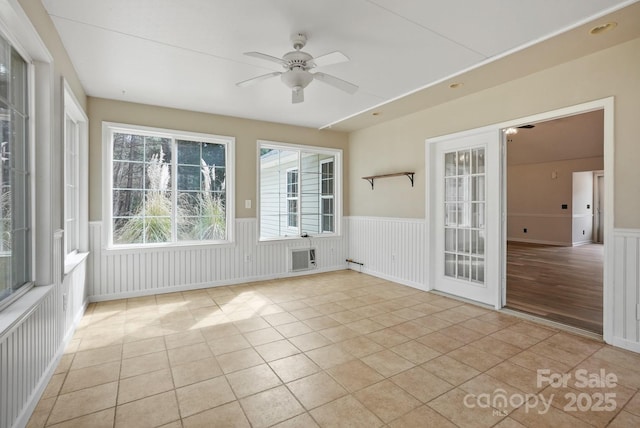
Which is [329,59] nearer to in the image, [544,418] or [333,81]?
[333,81]

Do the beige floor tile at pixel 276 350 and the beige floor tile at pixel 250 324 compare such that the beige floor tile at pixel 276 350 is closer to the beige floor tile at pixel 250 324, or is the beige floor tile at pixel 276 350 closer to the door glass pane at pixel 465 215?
the beige floor tile at pixel 250 324

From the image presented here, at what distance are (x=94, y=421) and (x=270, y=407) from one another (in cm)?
102

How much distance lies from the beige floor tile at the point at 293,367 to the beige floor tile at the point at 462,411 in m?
0.89

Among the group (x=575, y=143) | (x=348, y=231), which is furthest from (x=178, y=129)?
(x=575, y=143)

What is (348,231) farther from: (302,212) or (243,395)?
(243,395)

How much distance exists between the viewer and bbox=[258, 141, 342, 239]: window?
229 inches

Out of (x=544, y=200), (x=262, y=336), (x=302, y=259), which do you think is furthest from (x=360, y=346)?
(x=544, y=200)

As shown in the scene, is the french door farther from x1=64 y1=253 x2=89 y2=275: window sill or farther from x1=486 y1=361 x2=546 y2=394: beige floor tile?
x1=64 y1=253 x2=89 y2=275: window sill

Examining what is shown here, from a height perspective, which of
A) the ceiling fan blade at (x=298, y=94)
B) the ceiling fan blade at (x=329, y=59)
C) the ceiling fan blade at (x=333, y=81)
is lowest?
the ceiling fan blade at (x=298, y=94)

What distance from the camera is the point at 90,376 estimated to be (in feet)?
7.78

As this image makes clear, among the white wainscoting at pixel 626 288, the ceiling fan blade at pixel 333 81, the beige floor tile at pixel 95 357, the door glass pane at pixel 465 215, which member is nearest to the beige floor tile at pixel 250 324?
the beige floor tile at pixel 95 357

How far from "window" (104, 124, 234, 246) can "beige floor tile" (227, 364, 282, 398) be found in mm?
2835

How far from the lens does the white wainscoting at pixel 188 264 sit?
415cm

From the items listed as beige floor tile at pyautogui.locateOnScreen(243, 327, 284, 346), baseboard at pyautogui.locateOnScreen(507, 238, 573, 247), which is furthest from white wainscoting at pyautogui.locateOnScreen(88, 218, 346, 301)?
baseboard at pyautogui.locateOnScreen(507, 238, 573, 247)
